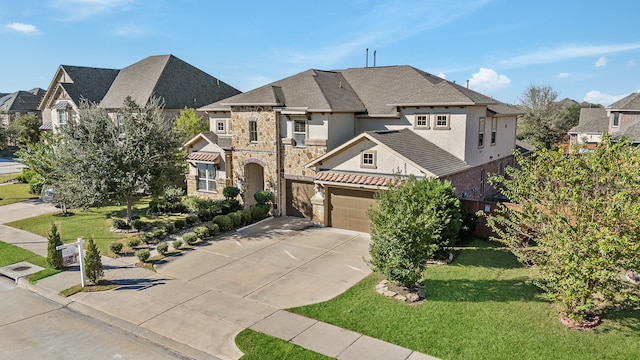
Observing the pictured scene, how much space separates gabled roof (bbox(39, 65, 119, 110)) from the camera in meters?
39.2

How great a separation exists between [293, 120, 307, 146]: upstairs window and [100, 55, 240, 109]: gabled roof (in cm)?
1716

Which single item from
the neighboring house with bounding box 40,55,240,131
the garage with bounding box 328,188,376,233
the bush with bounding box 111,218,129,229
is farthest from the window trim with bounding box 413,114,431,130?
the neighboring house with bounding box 40,55,240,131

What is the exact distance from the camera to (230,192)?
24.5 metres

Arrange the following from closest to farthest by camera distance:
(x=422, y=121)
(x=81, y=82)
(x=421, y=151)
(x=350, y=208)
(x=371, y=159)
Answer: (x=371, y=159)
(x=421, y=151)
(x=350, y=208)
(x=422, y=121)
(x=81, y=82)

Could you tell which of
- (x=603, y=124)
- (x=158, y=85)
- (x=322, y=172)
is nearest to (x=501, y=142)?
(x=322, y=172)

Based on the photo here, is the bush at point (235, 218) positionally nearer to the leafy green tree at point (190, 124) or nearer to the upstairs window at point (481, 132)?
the leafy green tree at point (190, 124)

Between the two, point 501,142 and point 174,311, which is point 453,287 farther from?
point 501,142

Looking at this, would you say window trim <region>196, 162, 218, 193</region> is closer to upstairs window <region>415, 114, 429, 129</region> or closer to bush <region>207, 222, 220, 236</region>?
bush <region>207, 222, 220, 236</region>

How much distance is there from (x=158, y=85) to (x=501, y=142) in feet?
88.3

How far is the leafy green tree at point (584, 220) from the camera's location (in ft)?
33.0

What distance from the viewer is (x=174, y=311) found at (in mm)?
12508

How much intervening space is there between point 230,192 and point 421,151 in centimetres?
1095

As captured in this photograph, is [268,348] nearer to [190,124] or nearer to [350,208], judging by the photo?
[350,208]

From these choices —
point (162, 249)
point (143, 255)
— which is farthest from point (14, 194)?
point (143, 255)
